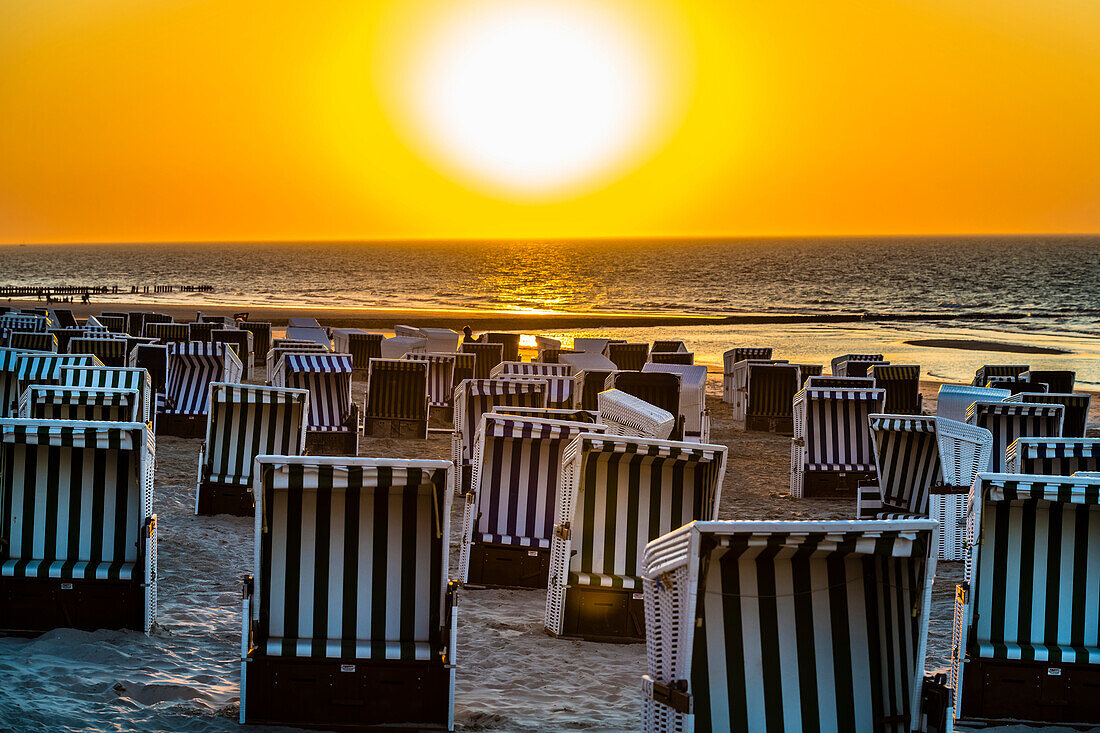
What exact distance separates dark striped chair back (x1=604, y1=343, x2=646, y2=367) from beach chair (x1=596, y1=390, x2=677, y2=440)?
1027 cm

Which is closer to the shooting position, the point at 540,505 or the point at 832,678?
the point at 832,678

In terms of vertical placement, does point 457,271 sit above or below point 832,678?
above

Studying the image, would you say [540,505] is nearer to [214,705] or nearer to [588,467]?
[588,467]

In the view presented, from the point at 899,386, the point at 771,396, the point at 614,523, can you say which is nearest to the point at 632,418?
the point at 614,523

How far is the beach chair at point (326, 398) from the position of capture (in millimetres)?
13641

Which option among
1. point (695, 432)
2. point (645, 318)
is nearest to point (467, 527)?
point (695, 432)

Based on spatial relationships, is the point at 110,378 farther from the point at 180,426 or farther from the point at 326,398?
the point at 180,426

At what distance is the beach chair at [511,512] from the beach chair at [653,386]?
5.13 m

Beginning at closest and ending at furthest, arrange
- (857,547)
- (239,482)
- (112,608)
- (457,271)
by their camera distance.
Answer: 1. (857,547)
2. (112,608)
3. (239,482)
4. (457,271)

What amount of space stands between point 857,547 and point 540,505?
4.20 meters

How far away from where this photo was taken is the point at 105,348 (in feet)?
50.5

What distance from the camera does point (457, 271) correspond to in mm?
144000

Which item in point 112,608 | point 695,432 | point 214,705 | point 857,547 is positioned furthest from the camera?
point 695,432

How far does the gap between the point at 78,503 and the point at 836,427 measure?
8.69 metres
